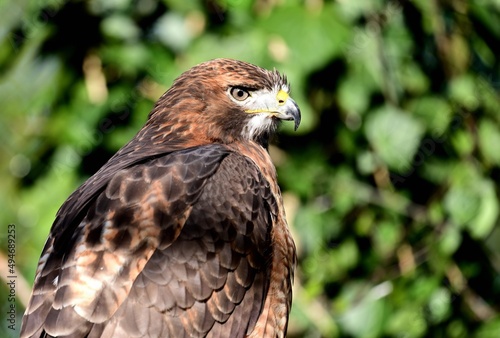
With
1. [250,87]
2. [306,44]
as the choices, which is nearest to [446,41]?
[306,44]

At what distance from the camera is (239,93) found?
510 centimetres

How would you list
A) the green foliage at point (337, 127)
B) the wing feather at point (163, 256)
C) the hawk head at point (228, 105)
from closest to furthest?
the wing feather at point (163, 256) < the hawk head at point (228, 105) < the green foliage at point (337, 127)

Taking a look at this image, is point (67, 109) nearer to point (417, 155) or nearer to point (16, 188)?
point (16, 188)

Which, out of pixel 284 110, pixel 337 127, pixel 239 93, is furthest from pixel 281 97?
→ pixel 337 127

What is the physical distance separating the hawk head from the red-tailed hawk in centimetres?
15

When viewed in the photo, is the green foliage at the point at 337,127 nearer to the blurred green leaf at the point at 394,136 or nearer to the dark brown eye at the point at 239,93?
the blurred green leaf at the point at 394,136

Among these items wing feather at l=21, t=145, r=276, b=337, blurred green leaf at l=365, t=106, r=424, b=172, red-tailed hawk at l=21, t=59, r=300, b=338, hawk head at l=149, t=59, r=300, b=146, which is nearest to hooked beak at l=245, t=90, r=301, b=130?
hawk head at l=149, t=59, r=300, b=146

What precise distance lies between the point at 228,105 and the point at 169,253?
1080mm

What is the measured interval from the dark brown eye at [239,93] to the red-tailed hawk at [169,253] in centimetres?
32

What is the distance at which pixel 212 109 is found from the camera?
16.6 ft

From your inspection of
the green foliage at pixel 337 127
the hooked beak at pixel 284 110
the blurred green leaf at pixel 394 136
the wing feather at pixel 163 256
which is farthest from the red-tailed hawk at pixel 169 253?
the blurred green leaf at pixel 394 136

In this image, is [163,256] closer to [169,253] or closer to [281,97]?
[169,253]

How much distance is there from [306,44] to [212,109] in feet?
2.67

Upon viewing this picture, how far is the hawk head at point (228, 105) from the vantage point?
5.04 metres
